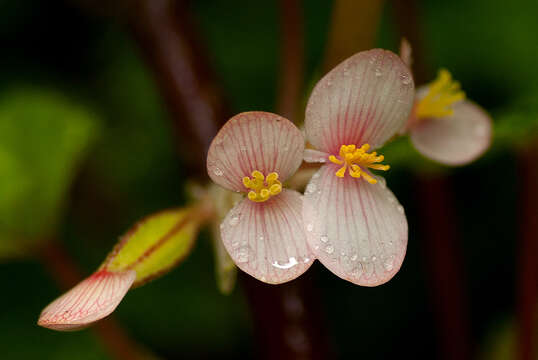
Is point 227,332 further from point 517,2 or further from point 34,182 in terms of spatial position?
point 517,2

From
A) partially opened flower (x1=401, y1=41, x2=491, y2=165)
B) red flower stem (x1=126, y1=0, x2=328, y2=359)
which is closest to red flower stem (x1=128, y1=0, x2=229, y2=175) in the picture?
red flower stem (x1=126, y1=0, x2=328, y2=359)

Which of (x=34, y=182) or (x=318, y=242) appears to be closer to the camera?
(x=318, y=242)

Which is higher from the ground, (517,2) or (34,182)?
(517,2)

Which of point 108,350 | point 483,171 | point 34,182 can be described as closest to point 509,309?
point 483,171

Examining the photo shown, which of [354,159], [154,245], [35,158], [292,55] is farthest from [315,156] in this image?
[35,158]

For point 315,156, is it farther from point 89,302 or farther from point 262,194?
point 89,302

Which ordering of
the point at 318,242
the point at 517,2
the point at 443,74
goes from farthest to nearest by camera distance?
the point at 517,2, the point at 443,74, the point at 318,242

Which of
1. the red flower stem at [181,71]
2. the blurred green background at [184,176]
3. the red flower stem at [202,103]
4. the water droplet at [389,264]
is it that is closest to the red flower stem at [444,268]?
the blurred green background at [184,176]

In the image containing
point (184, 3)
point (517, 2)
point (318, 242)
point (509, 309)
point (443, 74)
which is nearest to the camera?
point (318, 242)
